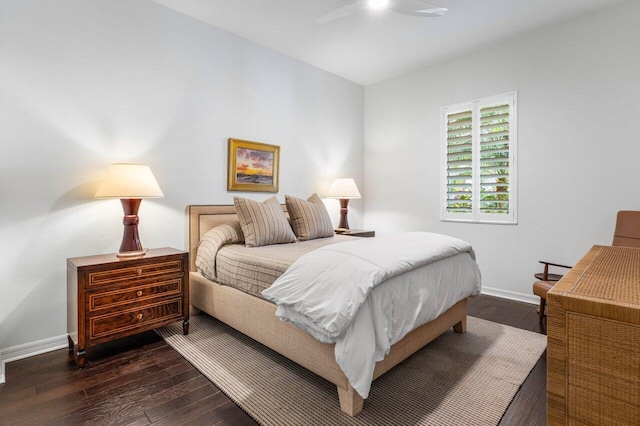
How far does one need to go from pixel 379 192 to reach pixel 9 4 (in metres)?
4.28

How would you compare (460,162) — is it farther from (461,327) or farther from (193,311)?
(193,311)

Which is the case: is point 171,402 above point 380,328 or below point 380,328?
below

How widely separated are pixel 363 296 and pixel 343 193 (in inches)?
114

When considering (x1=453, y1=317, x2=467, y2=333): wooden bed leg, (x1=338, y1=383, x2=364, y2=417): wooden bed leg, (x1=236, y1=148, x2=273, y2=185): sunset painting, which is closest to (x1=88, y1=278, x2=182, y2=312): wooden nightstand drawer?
(x1=236, y1=148, x2=273, y2=185): sunset painting

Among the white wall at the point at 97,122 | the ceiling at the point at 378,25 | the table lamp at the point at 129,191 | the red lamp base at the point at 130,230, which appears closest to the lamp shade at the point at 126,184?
the table lamp at the point at 129,191

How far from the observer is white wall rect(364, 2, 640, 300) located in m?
3.04

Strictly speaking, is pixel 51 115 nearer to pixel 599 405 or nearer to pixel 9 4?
pixel 9 4

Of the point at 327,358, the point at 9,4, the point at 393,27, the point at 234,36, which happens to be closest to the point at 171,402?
the point at 327,358

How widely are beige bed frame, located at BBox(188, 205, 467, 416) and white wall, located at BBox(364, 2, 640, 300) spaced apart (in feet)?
5.04

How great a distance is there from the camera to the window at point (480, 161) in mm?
3709

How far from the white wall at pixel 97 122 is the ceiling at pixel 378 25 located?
0.91ft

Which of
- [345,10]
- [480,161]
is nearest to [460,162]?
[480,161]

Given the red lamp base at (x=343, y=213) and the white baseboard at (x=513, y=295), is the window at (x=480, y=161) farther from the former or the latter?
the red lamp base at (x=343, y=213)

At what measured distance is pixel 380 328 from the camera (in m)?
1.63
